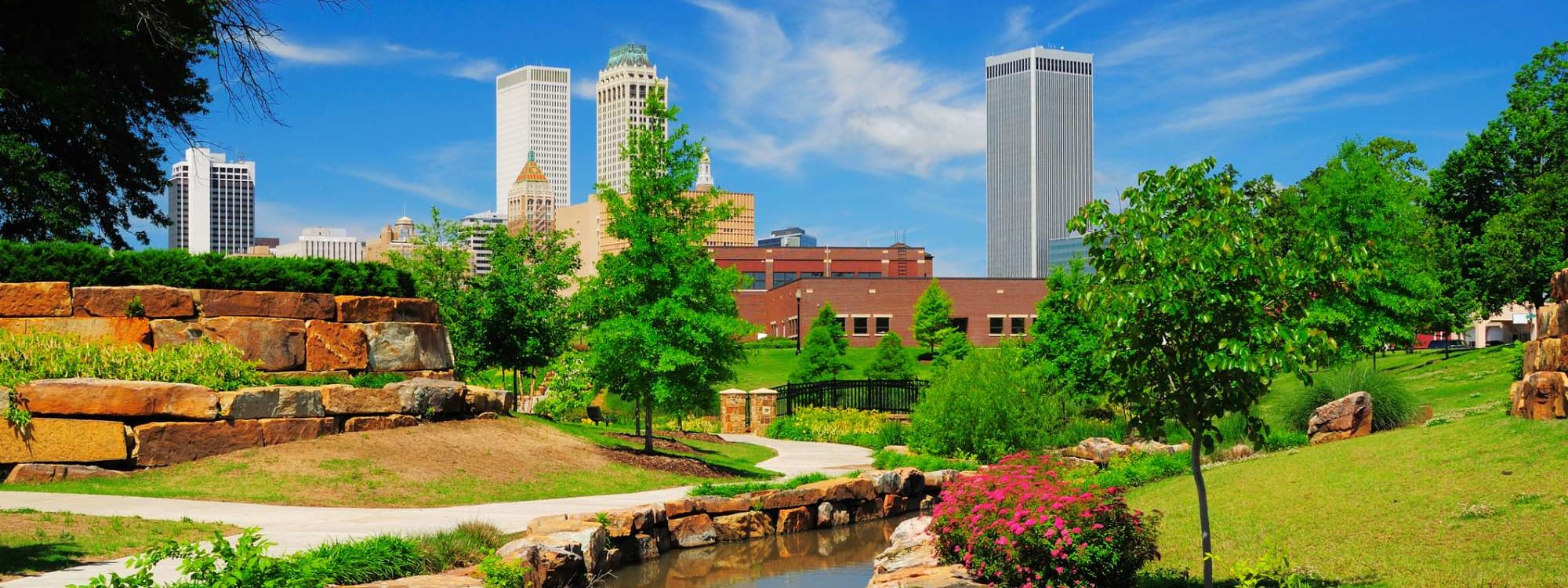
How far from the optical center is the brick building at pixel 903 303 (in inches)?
3098

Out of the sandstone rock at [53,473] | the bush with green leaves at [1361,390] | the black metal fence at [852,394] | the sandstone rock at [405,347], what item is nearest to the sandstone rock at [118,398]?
the sandstone rock at [53,473]

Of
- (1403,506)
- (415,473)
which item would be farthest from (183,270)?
(1403,506)

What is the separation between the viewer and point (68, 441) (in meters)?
14.8

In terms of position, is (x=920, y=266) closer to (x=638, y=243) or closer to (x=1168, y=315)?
(x=638, y=243)

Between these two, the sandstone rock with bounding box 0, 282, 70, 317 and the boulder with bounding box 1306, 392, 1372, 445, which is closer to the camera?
the sandstone rock with bounding box 0, 282, 70, 317

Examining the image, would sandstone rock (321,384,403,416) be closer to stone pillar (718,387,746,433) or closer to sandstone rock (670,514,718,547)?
sandstone rock (670,514,718,547)

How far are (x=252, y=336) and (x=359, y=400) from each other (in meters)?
2.17

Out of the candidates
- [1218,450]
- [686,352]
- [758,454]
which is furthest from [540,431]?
[1218,450]

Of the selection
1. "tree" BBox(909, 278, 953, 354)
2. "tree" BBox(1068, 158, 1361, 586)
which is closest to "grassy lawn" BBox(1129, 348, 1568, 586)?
"tree" BBox(1068, 158, 1361, 586)

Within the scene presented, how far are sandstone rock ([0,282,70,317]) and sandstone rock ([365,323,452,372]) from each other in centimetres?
447

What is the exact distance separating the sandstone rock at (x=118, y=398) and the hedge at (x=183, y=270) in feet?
9.02

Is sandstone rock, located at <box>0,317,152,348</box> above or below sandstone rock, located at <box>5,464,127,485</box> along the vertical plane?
above

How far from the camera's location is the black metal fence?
3791 cm

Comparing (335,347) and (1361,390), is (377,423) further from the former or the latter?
(1361,390)
